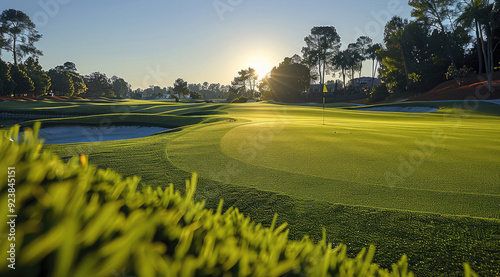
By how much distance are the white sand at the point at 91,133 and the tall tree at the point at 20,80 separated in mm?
47975

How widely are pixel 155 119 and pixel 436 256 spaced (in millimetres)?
23410

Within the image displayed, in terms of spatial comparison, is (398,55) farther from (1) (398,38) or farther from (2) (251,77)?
(2) (251,77)

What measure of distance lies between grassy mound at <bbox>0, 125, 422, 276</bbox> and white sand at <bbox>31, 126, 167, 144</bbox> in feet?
67.0

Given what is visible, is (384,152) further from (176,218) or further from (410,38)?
(410,38)

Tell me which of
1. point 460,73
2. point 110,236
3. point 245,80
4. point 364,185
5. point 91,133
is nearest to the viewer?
point 110,236

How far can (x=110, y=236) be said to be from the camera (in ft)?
2.43

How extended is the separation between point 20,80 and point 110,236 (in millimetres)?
71834

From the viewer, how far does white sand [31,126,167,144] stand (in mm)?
19188

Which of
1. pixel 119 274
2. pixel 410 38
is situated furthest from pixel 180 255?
pixel 410 38

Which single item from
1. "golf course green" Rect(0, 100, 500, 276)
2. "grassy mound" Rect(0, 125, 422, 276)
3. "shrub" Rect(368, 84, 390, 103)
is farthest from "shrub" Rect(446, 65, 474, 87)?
"grassy mound" Rect(0, 125, 422, 276)

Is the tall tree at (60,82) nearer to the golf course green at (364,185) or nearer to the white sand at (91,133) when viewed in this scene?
the white sand at (91,133)

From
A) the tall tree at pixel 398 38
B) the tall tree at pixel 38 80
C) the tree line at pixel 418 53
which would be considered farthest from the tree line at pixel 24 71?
the tall tree at pixel 398 38

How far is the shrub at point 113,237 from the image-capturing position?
1.91 feet

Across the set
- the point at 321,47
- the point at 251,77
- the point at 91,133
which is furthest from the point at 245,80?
the point at 91,133
